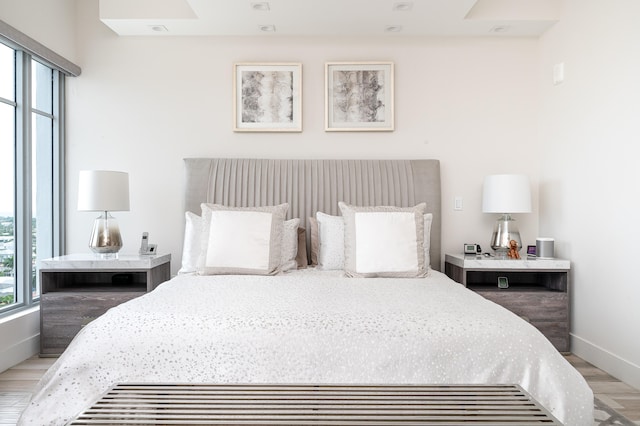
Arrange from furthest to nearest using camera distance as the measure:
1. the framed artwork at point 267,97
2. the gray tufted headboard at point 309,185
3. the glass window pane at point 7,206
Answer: the framed artwork at point 267,97 < the gray tufted headboard at point 309,185 < the glass window pane at point 7,206

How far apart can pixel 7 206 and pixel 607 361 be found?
425 cm

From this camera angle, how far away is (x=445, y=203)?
3.76 meters

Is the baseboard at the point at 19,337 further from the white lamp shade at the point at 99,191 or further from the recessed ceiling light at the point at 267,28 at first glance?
the recessed ceiling light at the point at 267,28

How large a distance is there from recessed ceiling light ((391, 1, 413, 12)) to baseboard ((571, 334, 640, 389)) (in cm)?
272

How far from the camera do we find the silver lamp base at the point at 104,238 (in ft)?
10.8

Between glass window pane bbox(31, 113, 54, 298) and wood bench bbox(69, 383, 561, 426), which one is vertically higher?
glass window pane bbox(31, 113, 54, 298)

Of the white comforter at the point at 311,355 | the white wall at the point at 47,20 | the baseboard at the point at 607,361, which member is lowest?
the baseboard at the point at 607,361

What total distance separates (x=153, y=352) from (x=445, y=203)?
275 cm

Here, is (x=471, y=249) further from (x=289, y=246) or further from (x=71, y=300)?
(x=71, y=300)

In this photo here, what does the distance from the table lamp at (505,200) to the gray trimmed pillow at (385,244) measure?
77 centimetres

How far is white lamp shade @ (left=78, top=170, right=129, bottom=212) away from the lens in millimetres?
3205

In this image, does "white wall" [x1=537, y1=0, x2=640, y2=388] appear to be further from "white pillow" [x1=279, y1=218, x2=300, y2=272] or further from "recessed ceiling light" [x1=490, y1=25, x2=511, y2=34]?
"white pillow" [x1=279, y1=218, x2=300, y2=272]

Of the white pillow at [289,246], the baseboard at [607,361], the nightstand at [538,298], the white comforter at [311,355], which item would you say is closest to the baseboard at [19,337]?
the white comforter at [311,355]

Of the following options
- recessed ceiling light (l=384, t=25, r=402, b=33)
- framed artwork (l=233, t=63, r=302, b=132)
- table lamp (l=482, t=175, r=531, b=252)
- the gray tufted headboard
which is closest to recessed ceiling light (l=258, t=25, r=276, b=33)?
framed artwork (l=233, t=63, r=302, b=132)
